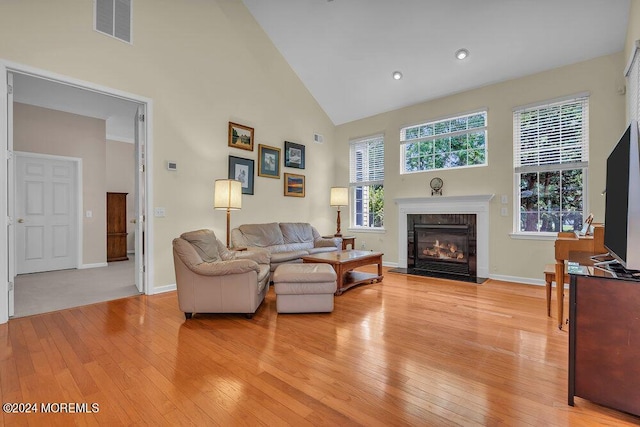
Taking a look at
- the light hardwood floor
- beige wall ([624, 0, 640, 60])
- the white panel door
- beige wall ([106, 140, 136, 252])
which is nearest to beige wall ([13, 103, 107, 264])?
the white panel door

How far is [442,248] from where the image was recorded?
5.22 metres

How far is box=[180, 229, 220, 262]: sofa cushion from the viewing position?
313cm

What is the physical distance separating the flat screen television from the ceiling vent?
485cm

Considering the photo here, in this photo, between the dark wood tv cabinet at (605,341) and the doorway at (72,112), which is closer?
the dark wood tv cabinet at (605,341)

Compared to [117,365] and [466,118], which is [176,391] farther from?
[466,118]

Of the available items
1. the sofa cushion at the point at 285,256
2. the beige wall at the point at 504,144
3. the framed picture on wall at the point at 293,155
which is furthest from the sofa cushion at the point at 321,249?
the framed picture on wall at the point at 293,155

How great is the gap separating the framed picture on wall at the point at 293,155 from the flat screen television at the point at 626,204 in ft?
15.3

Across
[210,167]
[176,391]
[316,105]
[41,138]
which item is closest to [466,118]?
[316,105]

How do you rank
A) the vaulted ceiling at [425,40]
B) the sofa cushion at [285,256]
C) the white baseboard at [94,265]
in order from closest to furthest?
the vaulted ceiling at [425,40]
the sofa cushion at [285,256]
the white baseboard at [94,265]

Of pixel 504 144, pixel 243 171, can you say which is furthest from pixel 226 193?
pixel 504 144

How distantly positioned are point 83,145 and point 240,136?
Result: 10.8ft

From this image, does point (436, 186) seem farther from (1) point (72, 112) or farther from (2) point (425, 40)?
(1) point (72, 112)

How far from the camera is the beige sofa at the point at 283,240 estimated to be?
15.1 feet

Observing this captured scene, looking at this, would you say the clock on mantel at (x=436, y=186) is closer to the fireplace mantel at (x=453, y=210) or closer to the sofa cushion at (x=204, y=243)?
the fireplace mantel at (x=453, y=210)
